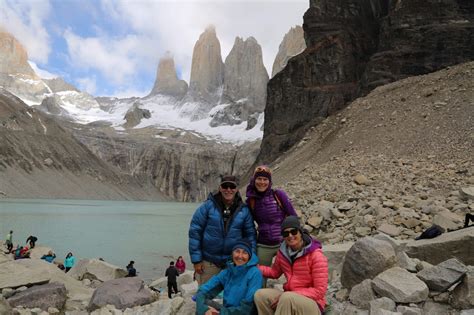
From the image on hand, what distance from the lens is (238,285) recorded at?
4.98 meters

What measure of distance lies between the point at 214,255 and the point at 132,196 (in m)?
116

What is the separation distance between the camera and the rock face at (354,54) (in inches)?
1635

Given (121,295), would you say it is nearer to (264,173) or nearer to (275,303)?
(264,173)

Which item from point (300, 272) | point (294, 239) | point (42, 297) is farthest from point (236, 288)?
point (42, 297)

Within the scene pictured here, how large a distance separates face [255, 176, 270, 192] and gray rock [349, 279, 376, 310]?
1753 millimetres

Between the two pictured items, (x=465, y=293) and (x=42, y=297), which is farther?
(x=42, y=297)

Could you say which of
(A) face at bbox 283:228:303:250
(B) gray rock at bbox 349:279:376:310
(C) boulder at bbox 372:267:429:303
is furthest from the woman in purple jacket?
(C) boulder at bbox 372:267:429:303

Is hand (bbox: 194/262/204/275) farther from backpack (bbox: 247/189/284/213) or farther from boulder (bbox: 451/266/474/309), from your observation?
boulder (bbox: 451/266/474/309)

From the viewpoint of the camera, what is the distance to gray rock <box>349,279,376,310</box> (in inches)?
210

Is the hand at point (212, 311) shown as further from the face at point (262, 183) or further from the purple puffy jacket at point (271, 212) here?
the face at point (262, 183)

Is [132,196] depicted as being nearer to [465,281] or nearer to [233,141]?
[233,141]

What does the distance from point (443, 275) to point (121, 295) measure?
6148mm

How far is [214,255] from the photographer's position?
18.5 feet

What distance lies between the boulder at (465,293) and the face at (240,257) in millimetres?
2448
